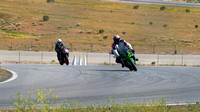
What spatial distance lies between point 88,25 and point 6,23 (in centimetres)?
1377

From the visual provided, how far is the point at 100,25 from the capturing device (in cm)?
7306

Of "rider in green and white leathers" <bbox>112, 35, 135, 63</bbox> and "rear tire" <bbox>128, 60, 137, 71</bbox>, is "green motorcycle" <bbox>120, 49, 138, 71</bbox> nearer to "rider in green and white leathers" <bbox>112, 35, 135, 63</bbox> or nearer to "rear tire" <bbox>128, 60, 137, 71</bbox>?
"rear tire" <bbox>128, 60, 137, 71</bbox>

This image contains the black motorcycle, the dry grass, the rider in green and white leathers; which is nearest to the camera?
the rider in green and white leathers

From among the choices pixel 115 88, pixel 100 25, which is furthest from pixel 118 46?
pixel 100 25

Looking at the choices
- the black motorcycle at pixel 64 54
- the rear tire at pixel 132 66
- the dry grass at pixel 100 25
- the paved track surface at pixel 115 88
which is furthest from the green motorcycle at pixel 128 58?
the dry grass at pixel 100 25

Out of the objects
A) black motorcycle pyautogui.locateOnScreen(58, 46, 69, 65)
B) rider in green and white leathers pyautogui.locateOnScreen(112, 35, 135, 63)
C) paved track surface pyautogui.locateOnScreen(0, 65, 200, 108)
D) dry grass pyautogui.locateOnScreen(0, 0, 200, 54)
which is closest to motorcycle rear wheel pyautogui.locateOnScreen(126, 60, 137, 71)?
rider in green and white leathers pyautogui.locateOnScreen(112, 35, 135, 63)

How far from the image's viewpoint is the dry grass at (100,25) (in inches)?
2365

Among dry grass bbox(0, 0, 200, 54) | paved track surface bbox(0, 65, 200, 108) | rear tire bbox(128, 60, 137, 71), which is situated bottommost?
paved track surface bbox(0, 65, 200, 108)

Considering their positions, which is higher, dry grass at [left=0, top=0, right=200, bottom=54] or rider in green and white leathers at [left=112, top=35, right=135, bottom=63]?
dry grass at [left=0, top=0, right=200, bottom=54]

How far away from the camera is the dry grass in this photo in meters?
60.1

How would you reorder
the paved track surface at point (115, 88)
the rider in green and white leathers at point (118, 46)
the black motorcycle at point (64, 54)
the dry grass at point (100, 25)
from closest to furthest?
the paved track surface at point (115, 88) < the rider in green and white leathers at point (118, 46) < the black motorcycle at point (64, 54) < the dry grass at point (100, 25)

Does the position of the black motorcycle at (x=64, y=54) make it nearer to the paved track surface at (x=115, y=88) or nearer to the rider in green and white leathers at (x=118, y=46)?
the rider in green and white leathers at (x=118, y=46)

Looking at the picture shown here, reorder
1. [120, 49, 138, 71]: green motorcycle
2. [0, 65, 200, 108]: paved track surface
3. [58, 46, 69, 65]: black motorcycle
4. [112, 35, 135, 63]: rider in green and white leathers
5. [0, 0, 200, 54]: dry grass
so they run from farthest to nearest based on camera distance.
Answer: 1. [0, 0, 200, 54]: dry grass
2. [58, 46, 69, 65]: black motorcycle
3. [112, 35, 135, 63]: rider in green and white leathers
4. [120, 49, 138, 71]: green motorcycle
5. [0, 65, 200, 108]: paved track surface

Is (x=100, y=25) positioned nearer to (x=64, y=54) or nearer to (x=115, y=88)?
(x=64, y=54)
